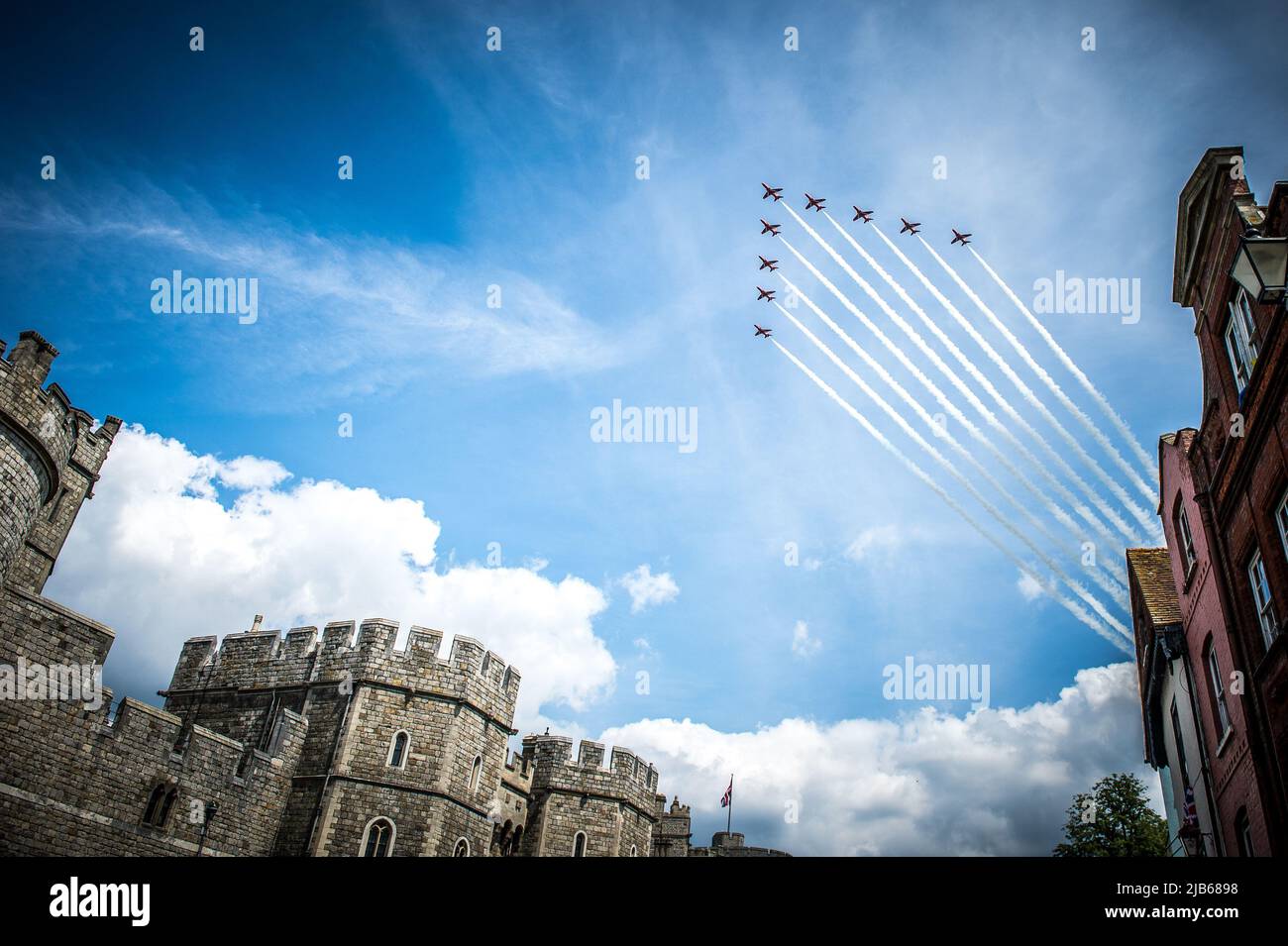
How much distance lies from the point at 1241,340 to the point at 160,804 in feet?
82.5

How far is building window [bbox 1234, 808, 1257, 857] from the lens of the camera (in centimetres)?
1539

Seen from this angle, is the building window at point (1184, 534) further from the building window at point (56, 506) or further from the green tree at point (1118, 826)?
the building window at point (56, 506)

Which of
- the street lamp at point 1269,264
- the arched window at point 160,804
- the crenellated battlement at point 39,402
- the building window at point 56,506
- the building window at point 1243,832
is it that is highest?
the building window at point 56,506

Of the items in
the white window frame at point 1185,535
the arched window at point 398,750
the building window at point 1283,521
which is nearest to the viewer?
the building window at point 1283,521

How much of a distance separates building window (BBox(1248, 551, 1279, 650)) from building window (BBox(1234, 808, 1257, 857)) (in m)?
3.63

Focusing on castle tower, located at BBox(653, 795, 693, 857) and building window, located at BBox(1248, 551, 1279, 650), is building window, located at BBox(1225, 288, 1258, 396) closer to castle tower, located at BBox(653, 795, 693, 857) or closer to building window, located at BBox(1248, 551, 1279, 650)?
Result: building window, located at BBox(1248, 551, 1279, 650)

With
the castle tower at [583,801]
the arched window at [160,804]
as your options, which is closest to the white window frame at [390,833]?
the arched window at [160,804]

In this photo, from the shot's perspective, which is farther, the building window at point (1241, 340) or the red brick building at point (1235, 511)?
the building window at point (1241, 340)

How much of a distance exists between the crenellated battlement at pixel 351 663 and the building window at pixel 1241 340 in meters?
21.4

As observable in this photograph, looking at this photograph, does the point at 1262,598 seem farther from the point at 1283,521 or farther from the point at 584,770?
the point at 584,770

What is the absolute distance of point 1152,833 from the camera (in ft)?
102

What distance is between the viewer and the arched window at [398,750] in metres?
24.5
